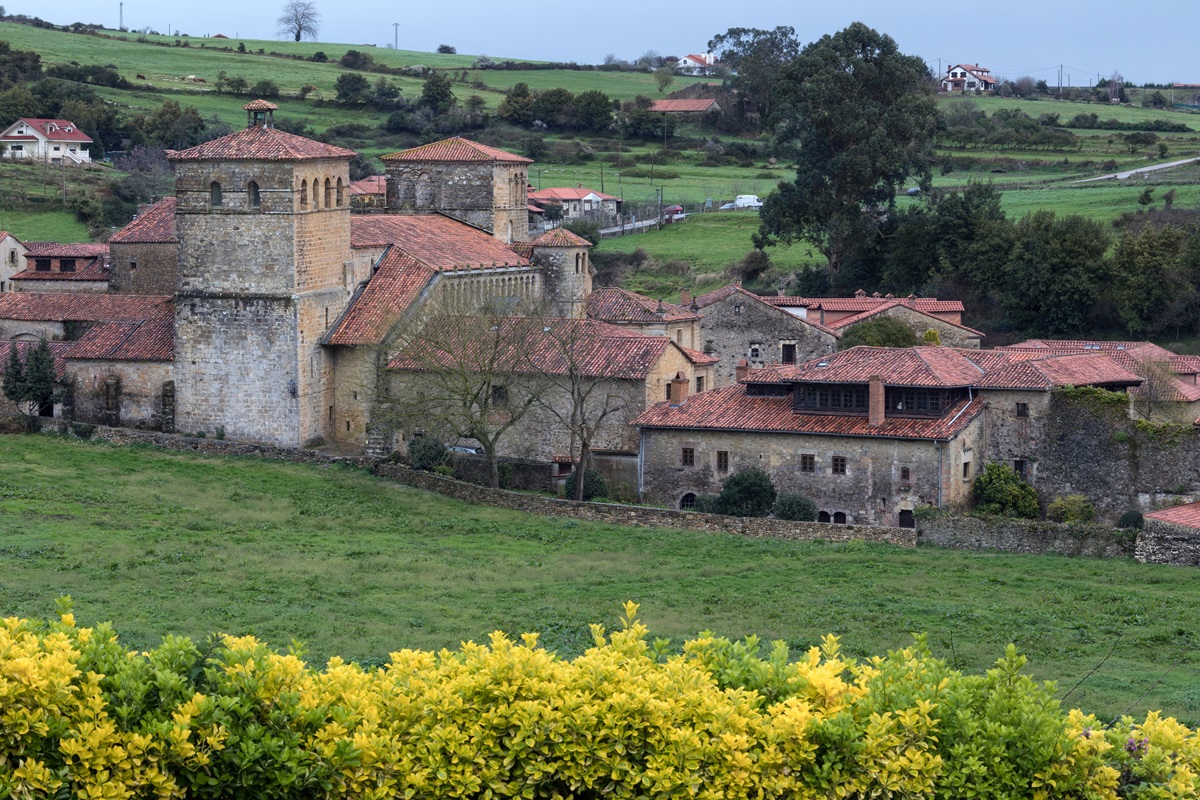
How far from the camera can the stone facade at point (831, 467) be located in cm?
4350

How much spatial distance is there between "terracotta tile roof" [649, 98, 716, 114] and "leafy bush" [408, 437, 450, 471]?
3372 inches

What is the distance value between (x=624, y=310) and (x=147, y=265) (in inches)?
713

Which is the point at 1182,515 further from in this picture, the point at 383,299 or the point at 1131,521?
the point at 383,299

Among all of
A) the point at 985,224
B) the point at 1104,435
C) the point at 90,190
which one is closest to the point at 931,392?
the point at 1104,435

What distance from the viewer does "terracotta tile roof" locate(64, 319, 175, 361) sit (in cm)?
5175

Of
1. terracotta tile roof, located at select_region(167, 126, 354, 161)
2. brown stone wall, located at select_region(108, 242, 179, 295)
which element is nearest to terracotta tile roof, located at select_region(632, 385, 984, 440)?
terracotta tile roof, located at select_region(167, 126, 354, 161)

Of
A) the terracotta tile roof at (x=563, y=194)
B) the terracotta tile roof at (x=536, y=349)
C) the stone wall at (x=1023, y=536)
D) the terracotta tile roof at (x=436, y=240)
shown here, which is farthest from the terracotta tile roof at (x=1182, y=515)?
the terracotta tile roof at (x=563, y=194)

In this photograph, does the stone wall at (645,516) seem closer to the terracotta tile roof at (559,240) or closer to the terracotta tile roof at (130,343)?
the terracotta tile roof at (130,343)

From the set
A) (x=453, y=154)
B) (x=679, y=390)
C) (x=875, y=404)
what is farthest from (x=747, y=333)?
(x=875, y=404)

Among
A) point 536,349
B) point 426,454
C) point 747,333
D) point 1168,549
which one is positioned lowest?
point 1168,549

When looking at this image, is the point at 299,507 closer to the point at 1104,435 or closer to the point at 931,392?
the point at 931,392

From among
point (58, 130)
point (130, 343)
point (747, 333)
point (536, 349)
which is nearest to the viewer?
point (536, 349)

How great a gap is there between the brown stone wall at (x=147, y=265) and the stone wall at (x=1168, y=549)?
126ft

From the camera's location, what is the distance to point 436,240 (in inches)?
2333
